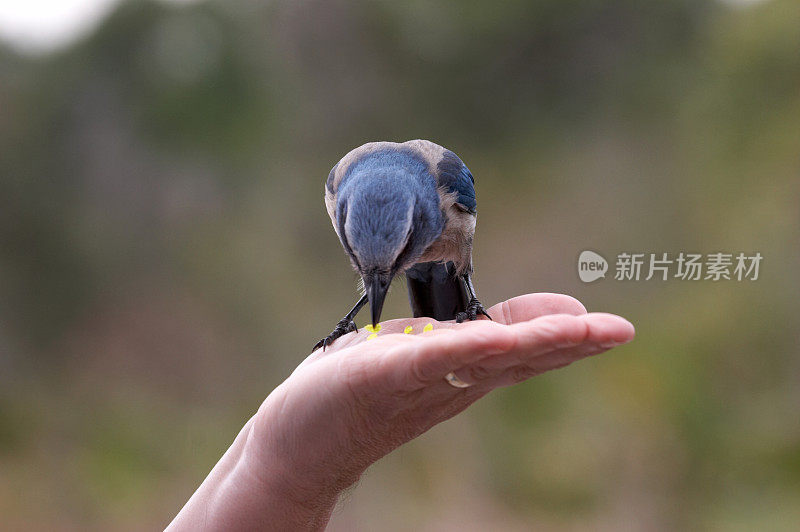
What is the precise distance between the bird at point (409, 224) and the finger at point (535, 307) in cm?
32

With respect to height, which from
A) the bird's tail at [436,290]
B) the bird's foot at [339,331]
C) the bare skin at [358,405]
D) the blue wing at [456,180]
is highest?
the blue wing at [456,180]

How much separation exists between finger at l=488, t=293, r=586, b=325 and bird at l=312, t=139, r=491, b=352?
1.04 ft

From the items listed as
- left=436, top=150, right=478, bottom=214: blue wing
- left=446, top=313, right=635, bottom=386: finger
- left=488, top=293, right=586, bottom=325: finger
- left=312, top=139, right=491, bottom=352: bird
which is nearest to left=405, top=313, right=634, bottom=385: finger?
left=446, top=313, right=635, bottom=386: finger

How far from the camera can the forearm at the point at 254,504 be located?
6.30 feet

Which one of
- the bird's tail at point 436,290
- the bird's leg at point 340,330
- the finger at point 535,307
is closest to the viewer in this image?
the finger at point 535,307

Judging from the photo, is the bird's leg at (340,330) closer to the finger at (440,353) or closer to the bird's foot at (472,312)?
the bird's foot at (472,312)

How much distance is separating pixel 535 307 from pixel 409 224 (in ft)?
1.64

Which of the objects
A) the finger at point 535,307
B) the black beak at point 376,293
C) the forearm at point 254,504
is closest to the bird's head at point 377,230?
the black beak at point 376,293

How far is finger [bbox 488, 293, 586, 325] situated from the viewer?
222 cm

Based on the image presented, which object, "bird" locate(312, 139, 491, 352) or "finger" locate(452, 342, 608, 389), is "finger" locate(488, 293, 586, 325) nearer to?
"bird" locate(312, 139, 491, 352)

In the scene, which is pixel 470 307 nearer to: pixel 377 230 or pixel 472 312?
pixel 472 312

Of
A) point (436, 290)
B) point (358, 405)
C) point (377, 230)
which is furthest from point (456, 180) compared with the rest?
point (358, 405)

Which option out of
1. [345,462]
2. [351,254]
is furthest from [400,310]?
[345,462]

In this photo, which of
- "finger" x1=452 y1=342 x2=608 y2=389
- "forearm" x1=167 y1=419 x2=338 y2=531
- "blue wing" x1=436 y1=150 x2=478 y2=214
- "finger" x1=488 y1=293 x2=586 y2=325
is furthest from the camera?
"blue wing" x1=436 y1=150 x2=478 y2=214
